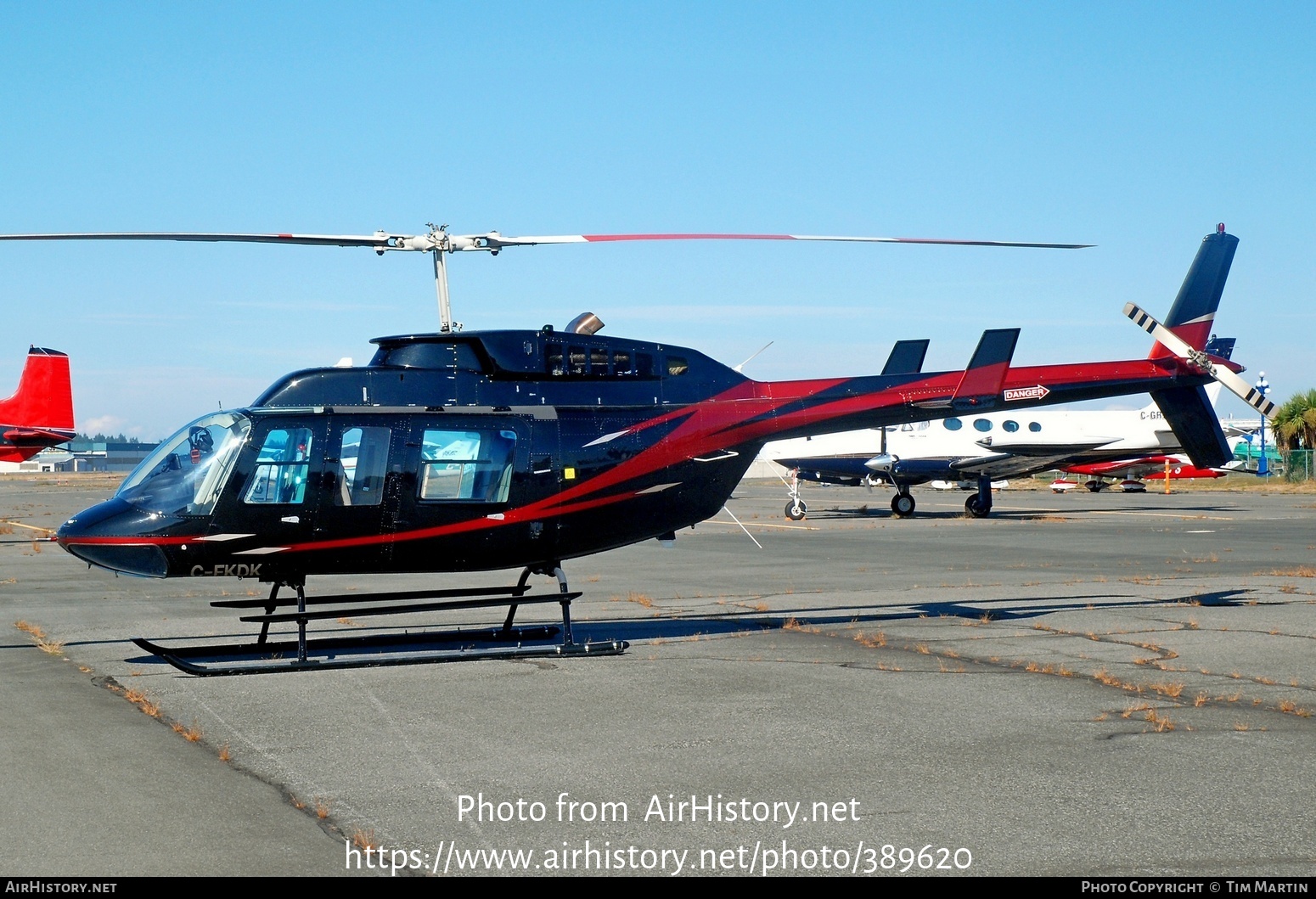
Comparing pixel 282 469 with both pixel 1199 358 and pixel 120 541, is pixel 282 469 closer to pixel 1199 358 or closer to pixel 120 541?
pixel 120 541

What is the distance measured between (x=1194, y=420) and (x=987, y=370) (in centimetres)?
347

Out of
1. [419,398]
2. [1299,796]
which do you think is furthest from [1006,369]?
[1299,796]

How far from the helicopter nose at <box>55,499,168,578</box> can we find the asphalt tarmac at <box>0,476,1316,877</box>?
97 centimetres

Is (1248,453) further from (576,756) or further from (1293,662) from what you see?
(576,756)

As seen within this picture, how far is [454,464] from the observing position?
1177cm

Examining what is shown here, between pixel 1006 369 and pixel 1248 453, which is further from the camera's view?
pixel 1248 453

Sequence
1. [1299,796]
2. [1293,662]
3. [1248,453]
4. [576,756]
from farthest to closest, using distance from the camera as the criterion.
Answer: [1248,453] → [1293,662] → [576,756] → [1299,796]

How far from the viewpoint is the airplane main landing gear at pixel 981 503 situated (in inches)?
1574

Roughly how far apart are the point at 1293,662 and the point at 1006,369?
444 cm

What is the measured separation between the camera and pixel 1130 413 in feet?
148

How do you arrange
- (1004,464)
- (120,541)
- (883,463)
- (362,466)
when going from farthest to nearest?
(1004,464), (883,463), (362,466), (120,541)

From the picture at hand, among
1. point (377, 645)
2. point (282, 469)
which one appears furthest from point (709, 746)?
point (282, 469)

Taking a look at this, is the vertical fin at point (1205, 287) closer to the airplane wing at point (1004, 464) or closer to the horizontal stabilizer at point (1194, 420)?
the horizontal stabilizer at point (1194, 420)

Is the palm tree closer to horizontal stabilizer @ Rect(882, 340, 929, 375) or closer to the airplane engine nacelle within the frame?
the airplane engine nacelle
